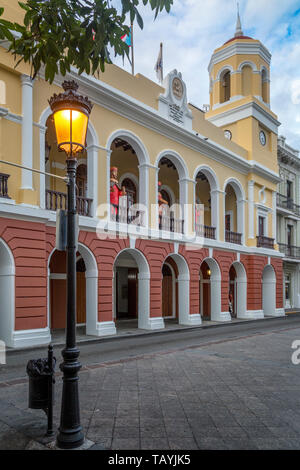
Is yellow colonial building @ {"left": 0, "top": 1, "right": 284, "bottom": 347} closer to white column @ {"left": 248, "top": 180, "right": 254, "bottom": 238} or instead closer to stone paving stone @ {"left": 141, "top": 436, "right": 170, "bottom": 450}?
white column @ {"left": 248, "top": 180, "right": 254, "bottom": 238}

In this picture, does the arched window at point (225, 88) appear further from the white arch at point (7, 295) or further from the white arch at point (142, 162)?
the white arch at point (7, 295)

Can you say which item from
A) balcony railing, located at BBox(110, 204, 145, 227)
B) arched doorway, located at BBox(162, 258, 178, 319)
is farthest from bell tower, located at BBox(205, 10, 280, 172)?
balcony railing, located at BBox(110, 204, 145, 227)

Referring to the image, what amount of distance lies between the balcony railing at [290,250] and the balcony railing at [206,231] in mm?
10502

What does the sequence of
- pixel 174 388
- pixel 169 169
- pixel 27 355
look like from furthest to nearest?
1. pixel 169 169
2. pixel 27 355
3. pixel 174 388

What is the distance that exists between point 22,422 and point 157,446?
1.80 meters

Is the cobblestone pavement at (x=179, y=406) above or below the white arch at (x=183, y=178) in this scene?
below

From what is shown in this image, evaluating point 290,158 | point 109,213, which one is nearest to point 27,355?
point 109,213

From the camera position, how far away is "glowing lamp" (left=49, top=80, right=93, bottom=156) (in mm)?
4297

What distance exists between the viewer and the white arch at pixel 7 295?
9.83 m

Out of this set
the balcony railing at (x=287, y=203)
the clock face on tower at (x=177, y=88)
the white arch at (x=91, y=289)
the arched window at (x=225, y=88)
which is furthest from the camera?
the balcony railing at (x=287, y=203)

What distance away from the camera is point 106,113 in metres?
13.6

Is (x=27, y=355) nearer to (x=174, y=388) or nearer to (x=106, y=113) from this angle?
(x=174, y=388)

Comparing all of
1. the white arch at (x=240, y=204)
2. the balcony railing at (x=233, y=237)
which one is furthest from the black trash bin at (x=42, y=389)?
the white arch at (x=240, y=204)

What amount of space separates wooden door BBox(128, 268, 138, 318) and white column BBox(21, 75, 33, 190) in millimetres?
10360
